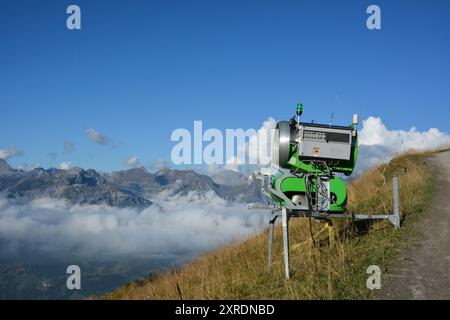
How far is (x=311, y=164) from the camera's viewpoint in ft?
27.9

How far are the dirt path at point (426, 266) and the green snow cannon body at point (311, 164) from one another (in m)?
1.53

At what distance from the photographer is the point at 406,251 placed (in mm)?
8984

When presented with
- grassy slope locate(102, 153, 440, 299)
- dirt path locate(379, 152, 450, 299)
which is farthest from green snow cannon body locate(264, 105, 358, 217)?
dirt path locate(379, 152, 450, 299)

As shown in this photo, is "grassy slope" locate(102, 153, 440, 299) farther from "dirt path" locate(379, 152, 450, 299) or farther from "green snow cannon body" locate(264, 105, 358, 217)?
"green snow cannon body" locate(264, 105, 358, 217)

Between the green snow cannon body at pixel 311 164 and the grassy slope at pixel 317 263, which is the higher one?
the green snow cannon body at pixel 311 164

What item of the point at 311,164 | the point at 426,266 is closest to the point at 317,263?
the point at 311,164

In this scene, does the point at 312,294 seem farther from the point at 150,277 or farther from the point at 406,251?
the point at 150,277

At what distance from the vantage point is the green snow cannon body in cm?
827

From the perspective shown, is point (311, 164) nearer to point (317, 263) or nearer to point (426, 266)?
point (317, 263)

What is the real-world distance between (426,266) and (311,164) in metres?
2.58

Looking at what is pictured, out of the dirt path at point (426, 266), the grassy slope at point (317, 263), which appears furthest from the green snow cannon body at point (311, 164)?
the dirt path at point (426, 266)

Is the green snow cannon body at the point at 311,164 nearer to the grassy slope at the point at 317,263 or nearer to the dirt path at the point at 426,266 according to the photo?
the grassy slope at the point at 317,263

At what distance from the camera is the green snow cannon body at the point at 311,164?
8273 mm
